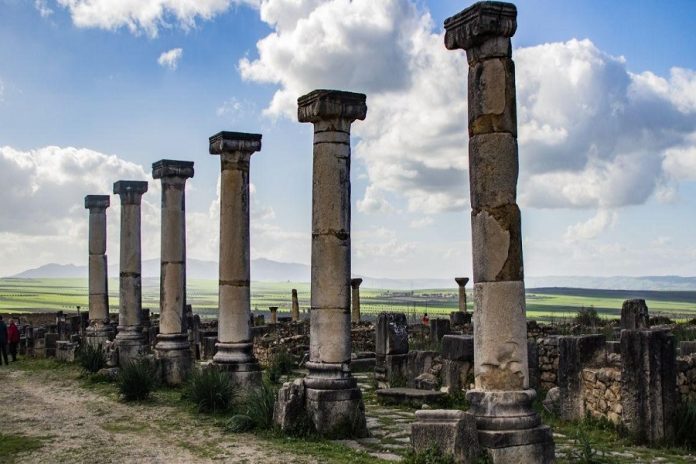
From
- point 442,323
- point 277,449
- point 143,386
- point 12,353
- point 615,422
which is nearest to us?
point 277,449

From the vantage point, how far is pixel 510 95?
979 cm

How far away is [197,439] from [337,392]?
219 cm

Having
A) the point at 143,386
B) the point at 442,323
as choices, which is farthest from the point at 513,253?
the point at 442,323

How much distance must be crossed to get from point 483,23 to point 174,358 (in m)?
12.2

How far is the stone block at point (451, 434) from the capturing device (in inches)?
352

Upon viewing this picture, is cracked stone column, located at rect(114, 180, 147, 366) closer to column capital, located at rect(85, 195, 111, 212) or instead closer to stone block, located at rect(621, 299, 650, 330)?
column capital, located at rect(85, 195, 111, 212)

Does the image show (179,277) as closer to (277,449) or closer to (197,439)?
(197,439)

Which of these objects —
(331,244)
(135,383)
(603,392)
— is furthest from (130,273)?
(603,392)

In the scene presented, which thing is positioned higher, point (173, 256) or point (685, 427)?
point (173, 256)

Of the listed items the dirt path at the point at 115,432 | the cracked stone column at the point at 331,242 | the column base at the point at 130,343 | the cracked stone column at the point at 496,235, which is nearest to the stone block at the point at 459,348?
the cracked stone column at the point at 331,242

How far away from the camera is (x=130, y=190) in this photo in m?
23.3

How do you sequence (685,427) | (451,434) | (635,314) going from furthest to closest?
(635,314) → (685,427) → (451,434)

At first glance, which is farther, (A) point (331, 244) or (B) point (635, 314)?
(B) point (635, 314)

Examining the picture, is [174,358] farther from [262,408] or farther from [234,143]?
[262,408]
